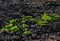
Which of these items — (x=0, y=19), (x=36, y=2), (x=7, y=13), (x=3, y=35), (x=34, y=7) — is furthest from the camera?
(x=36, y=2)

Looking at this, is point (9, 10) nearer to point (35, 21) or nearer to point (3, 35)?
point (35, 21)

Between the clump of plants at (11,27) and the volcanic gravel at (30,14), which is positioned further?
the clump of plants at (11,27)

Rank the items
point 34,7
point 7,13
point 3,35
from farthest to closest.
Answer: point 34,7 → point 7,13 → point 3,35

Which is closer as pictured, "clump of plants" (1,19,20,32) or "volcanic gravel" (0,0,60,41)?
"volcanic gravel" (0,0,60,41)

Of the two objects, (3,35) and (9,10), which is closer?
(3,35)

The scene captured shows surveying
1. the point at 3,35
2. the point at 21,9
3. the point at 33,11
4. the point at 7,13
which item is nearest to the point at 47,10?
the point at 33,11

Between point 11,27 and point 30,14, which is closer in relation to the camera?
point 11,27
